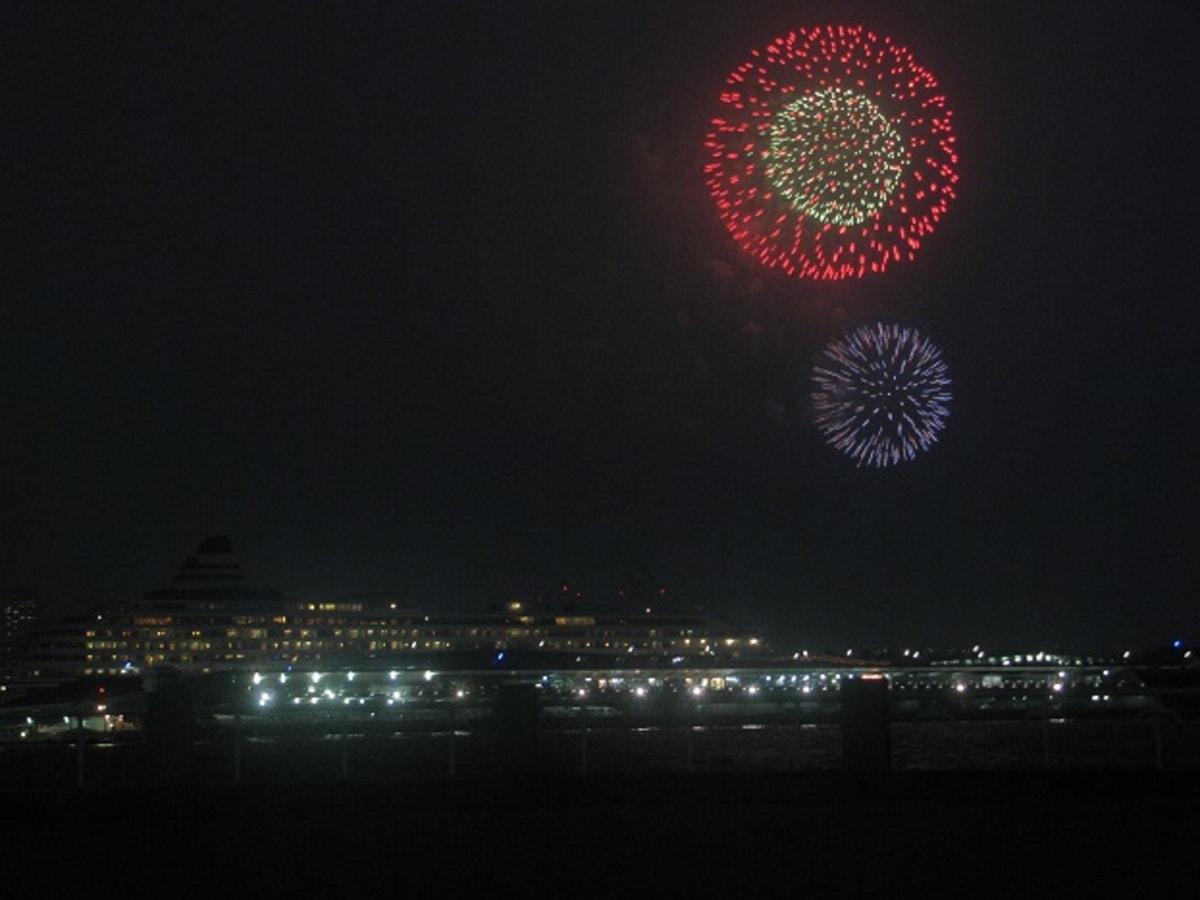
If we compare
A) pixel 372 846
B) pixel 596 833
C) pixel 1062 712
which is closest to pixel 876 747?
pixel 596 833

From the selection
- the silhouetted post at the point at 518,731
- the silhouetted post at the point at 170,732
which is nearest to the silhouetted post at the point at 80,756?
the silhouetted post at the point at 170,732

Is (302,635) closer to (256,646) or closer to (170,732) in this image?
(256,646)

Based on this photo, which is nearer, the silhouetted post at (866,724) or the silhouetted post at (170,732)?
the silhouetted post at (866,724)

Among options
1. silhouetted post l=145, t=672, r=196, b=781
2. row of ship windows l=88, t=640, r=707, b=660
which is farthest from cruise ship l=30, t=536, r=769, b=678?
silhouetted post l=145, t=672, r=196, b=781

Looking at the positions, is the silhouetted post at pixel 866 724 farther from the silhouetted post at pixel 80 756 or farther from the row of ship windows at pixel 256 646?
the row of ship windows at pixel 256 646

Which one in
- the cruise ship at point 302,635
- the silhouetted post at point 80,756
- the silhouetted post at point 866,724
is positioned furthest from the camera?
the cruise ship at point 302,635
